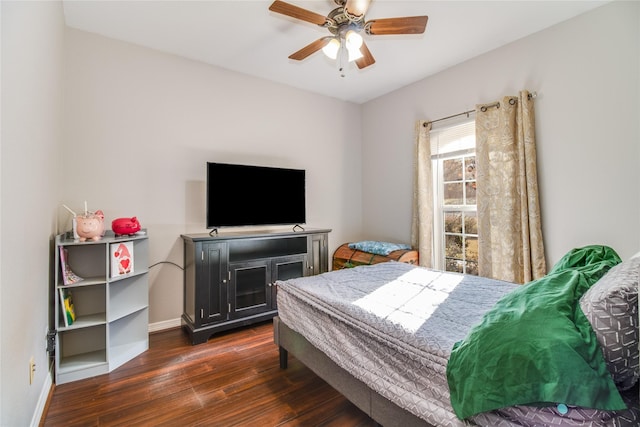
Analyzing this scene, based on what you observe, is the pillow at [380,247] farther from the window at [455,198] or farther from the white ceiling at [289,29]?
the white ceiling at [289,29]

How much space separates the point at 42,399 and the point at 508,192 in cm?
377

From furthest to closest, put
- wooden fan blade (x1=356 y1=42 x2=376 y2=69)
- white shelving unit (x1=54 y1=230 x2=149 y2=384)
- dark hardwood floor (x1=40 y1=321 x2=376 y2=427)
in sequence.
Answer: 1. wooden fan blade (x1=356 y1=42 x2=376 y2=69)
2. white shelving unit (x1=54 y1=230 x2=149 y2=384)
3. dark hardwood floor (x1=40 y1=321 x2=376 y2=427)

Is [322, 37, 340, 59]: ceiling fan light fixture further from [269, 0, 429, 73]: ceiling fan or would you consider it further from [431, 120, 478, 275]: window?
[431, 120, 478, 275]: window

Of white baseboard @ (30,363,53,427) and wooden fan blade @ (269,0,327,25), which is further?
wooden fan blade @ (269,0,327,25)

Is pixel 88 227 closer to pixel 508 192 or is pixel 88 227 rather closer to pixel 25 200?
pixel 25 200

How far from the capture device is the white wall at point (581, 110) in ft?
7.20

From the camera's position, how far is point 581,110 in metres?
2.42

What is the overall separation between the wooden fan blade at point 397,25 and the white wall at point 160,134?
1.81 m

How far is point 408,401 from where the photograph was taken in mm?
1172

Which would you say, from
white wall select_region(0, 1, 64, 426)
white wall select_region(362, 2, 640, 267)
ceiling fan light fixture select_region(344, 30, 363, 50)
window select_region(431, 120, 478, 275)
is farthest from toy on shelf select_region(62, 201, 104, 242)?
white wall select_region(362, 2, 640, 267)

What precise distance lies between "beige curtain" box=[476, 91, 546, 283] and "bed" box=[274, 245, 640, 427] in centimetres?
106

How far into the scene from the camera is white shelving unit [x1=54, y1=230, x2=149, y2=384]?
2.07 meters

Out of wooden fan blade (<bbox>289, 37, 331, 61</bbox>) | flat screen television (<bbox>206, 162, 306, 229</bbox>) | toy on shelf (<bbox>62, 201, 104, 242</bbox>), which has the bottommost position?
toy on shelf (<bbox>62, 201, 104, 242</bbox>)

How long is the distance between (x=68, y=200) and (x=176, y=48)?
1.73 meters
